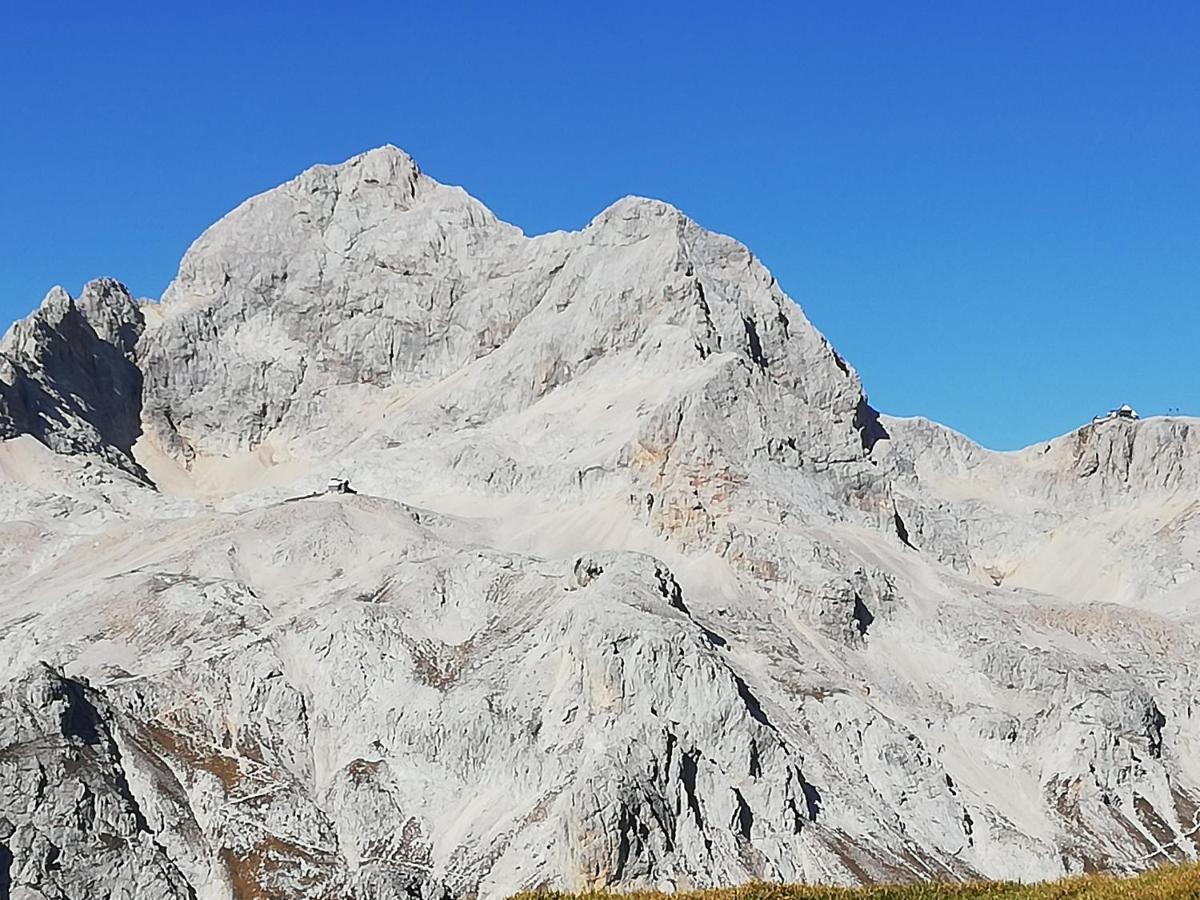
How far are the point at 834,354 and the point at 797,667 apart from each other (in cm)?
7885

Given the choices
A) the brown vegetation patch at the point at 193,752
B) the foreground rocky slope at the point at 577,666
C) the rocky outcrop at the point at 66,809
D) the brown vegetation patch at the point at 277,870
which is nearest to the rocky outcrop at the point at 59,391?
the foreground rocky slope at the point at 577,666

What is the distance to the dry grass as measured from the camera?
87.5 ft

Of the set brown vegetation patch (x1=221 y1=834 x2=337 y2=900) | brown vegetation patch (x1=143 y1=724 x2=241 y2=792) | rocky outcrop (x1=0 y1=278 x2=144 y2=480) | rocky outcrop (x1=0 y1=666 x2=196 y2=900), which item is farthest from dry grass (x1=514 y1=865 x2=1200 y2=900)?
rocky outcrop (x1=0 y1=278 x2=144 y2=480)

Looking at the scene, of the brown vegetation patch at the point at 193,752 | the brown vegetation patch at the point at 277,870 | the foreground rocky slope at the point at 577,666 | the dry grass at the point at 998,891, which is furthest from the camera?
the brown vegetation patch at the point at 193,752

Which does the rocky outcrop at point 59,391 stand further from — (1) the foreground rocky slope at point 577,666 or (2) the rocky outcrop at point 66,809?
(2) the rocky outcrop at point 66,809

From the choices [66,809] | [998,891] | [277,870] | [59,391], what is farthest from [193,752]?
[59,391]

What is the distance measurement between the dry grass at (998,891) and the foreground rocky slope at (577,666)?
50.4 meters

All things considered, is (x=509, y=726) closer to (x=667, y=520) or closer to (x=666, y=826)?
(x=666, y=826)

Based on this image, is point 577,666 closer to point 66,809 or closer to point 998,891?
point 66,809

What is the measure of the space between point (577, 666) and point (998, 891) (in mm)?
77282

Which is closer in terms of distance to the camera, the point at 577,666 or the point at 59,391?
the point at 577,666

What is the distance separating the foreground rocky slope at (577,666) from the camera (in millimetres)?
95562

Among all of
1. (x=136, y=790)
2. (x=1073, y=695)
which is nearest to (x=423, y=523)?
(x=136, y=790)

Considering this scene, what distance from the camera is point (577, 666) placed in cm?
10625
